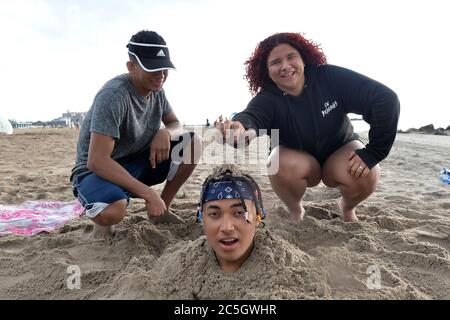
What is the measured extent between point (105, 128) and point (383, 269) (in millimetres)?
1774

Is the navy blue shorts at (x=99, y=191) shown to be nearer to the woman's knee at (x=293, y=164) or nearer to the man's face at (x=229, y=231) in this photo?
the man's face at (x=229, y=231)

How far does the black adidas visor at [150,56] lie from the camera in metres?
2.49

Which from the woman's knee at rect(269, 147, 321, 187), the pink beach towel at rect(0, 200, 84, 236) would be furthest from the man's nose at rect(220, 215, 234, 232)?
the pink beach towel at rect(0, 200, 84, 236)

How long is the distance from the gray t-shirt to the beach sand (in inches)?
22.2

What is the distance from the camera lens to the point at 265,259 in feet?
6.05

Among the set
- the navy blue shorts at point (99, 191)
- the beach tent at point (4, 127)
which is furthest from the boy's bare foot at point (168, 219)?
the beach tent at point (4, 127)

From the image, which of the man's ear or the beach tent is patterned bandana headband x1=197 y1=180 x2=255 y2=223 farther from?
the beach tent

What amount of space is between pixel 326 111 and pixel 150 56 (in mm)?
1290

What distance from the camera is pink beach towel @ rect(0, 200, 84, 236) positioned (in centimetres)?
300

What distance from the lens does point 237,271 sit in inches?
72.6

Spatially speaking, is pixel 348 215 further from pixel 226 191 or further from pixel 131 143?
pixel 131 143

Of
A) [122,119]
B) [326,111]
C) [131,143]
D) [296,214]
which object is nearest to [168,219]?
[131,143]
